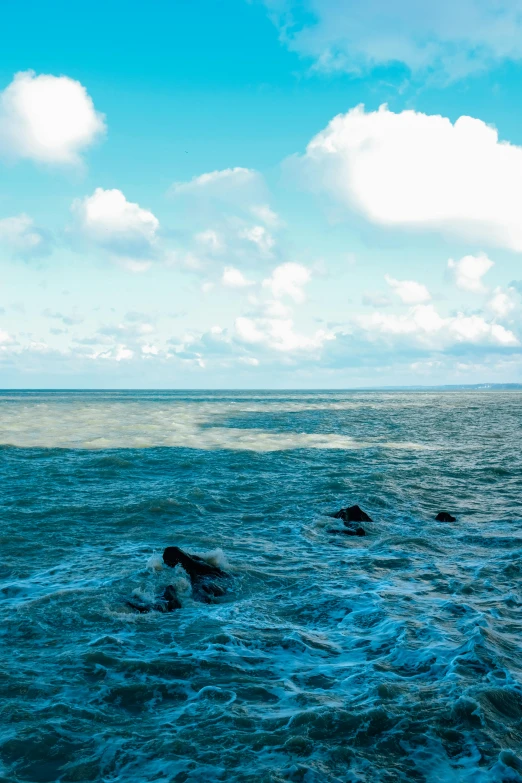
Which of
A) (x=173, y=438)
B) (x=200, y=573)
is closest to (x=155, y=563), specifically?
(x=200, y=573)

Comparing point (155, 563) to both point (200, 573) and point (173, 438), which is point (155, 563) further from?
point (173, 438)

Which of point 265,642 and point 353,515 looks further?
point 353,515

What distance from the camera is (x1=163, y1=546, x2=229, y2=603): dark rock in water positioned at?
48.0 ft

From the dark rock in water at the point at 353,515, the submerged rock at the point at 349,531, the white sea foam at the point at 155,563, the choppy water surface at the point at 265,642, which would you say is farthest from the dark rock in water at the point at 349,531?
the white sea foam at the point at 155,563

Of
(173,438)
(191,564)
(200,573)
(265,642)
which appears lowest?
(173,438)

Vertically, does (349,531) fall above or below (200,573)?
below

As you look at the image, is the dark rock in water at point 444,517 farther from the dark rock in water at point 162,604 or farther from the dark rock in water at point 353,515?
the dark rock in water at point 162,604

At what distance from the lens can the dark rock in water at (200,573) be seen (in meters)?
14.6

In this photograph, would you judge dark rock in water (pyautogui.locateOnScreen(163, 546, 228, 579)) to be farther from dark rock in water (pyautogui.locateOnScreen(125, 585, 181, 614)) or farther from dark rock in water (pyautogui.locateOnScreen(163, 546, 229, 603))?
dark rock in water (pyautogui.locateOnScreen(125, 585, 181, 614))

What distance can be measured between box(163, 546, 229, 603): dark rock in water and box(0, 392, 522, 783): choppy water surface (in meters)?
0.49

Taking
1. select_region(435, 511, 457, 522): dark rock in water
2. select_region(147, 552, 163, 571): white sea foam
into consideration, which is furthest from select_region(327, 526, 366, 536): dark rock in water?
select_region(147, 552, 163, 571): white sea foam

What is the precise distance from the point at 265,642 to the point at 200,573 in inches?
168

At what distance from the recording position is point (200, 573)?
15617 mm

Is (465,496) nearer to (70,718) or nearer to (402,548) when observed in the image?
(402,548)
